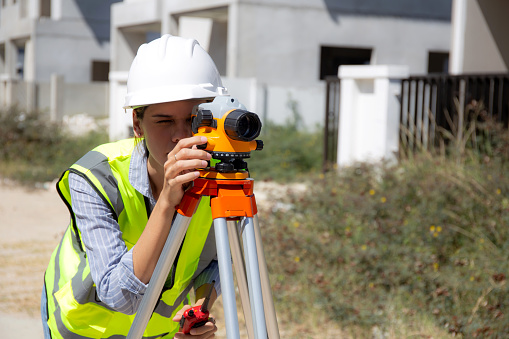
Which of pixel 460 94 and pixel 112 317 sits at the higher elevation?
pixel 460 94

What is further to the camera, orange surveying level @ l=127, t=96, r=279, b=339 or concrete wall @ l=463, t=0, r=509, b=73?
concrete wall @ l=463, t=0, r=509, b=73

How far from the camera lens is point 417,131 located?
7.20 metres

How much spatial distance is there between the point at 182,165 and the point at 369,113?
6711 mm

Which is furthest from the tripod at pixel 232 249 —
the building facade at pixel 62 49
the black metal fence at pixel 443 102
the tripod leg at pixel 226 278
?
the building facade at pixel 62 49

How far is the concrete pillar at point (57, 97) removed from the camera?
1856cm

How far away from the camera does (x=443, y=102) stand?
7164 millimetres

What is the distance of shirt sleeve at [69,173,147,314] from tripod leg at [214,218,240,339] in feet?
0.69

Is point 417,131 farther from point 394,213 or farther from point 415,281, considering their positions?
point 415,281

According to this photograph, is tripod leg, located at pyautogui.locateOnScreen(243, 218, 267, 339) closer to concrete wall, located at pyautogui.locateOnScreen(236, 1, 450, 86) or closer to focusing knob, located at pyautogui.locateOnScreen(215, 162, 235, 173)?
focusing knob, located at pyautogui.locateOnScreen(215, 162, 235, 173)

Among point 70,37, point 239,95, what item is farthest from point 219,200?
point 70,37

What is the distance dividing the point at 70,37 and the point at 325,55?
1037cm

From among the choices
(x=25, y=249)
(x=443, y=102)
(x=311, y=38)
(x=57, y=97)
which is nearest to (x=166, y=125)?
(x=25, y=249)

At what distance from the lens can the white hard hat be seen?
5.08 feet

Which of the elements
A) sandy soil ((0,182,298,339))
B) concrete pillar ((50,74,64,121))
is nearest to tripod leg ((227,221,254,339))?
sandy soil ((0,182,298,339))
